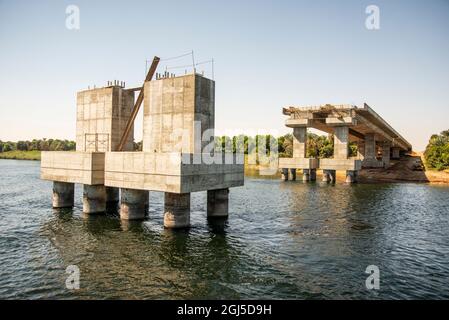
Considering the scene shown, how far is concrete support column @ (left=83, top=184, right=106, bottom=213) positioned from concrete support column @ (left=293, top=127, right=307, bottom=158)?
51.7m

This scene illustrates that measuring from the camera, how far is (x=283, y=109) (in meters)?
73.4

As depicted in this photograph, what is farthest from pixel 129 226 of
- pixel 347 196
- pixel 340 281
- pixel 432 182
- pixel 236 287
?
pixel 432 182

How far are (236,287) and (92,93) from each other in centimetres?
2661

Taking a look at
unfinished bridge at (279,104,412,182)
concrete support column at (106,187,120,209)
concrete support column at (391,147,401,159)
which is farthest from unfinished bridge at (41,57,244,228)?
concrete support column at (391,147,401,159)

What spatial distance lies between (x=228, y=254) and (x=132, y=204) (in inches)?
439

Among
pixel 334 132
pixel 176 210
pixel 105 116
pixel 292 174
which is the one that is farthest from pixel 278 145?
pixel 176 210

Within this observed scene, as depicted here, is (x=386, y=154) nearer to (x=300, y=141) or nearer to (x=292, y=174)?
(x=292, y=174)

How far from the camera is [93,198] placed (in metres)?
31.1

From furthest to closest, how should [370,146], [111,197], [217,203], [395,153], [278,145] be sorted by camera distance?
1. [395,153]
2. [278,145]
3. [370,146]
4. [111,197]
5. [217,203]

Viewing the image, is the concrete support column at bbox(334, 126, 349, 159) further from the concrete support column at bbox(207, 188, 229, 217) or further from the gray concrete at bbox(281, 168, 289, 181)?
the concrete support column at bbox(207, 188, 229, 217)

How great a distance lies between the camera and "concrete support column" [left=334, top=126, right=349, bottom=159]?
6988cm

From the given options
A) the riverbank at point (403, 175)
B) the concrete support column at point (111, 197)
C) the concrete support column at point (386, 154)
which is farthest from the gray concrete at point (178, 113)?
the concrete support column at point (386, 154)
